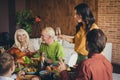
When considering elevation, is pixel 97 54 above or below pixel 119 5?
below

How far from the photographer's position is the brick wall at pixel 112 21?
7.16 metres

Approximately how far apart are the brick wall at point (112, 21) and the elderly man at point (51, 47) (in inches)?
142

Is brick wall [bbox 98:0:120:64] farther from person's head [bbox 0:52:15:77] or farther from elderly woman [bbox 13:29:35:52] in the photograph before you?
person's head [bbox 0:52:15:77]

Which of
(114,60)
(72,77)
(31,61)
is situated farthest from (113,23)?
(72,77)

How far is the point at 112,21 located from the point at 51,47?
364cm

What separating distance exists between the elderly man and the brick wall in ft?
11.8

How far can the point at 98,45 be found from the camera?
2.52 metres

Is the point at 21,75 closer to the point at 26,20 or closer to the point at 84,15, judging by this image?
the point at 84,15

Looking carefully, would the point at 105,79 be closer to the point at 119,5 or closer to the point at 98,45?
the point at 98,45

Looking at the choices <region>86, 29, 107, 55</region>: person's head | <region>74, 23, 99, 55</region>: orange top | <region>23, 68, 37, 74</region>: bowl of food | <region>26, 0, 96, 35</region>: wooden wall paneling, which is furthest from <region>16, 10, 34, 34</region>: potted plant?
<region>86, 29, 107, 55</region>: person's head

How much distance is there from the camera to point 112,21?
7.21 meters

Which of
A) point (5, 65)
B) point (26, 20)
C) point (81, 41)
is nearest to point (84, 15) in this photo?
point (81, 41)

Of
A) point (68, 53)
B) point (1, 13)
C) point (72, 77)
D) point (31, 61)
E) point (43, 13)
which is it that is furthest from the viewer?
point (43, 13)

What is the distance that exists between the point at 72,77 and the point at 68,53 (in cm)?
417
